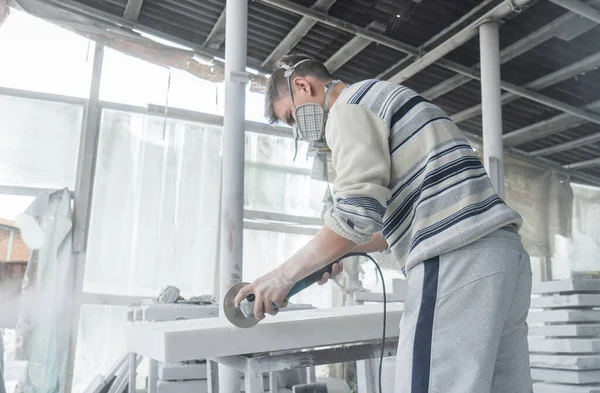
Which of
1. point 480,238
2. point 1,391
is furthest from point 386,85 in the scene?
point 1,391

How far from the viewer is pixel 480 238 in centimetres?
135

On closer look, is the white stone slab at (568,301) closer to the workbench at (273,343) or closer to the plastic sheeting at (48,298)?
the workbench at (273,343)

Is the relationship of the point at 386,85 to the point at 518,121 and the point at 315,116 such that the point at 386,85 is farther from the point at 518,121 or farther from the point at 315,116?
the point at 518,121

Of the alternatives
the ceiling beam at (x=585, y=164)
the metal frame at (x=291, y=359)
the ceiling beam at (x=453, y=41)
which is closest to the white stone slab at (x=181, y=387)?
the metal frame at (x=291, y=359)

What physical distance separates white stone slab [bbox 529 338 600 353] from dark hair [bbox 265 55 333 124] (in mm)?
2807

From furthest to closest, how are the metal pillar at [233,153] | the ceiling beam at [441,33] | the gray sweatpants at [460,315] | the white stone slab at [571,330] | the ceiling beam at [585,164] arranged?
the ceiling beam at [585,164], the ceiling beam at [441,33], the white stone slab at [571,330], the metal pillar at [233,153], the gray sweatpants at [460,315]

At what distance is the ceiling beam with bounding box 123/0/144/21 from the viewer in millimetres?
5811

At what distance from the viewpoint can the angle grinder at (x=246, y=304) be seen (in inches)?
65.4

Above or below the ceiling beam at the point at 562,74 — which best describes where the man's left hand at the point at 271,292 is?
below

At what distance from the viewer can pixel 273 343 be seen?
1789mm

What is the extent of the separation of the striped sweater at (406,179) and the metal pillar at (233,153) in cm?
198

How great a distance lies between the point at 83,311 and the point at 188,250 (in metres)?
1.33

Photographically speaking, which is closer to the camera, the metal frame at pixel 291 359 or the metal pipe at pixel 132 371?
the metal frame at pixel 291 359

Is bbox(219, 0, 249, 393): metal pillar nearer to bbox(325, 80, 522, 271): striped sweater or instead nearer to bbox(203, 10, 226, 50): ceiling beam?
bbox(325, 80, 522, 271): striped sweater
